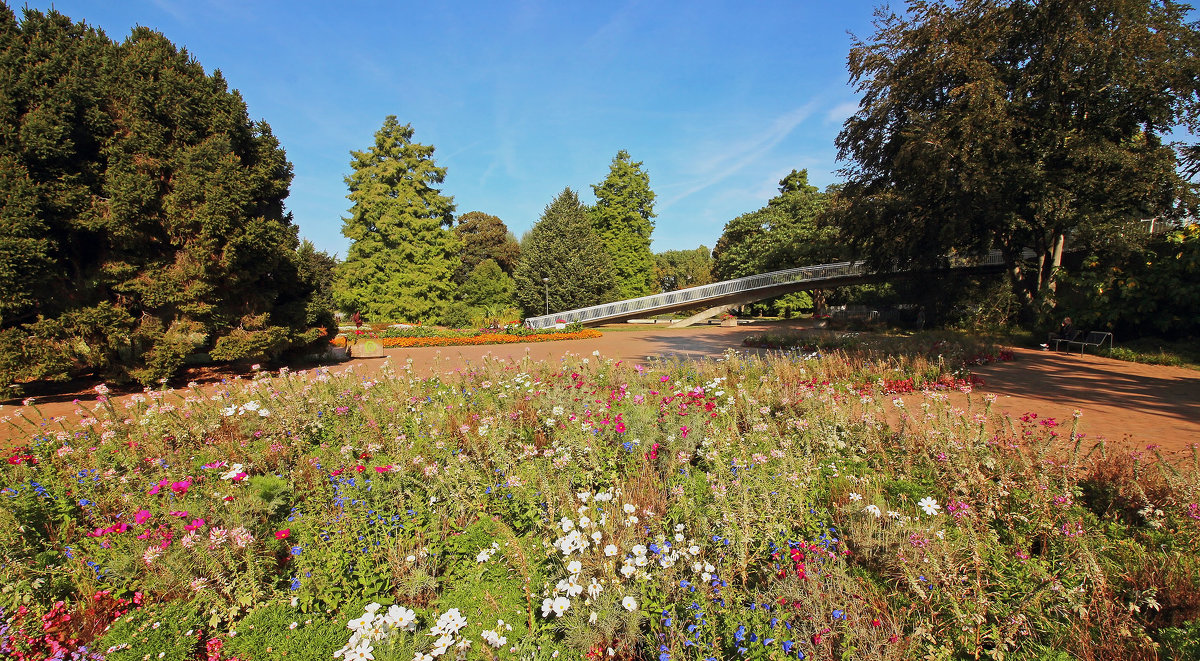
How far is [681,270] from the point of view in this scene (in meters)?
77.9

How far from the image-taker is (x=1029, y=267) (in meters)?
19.7

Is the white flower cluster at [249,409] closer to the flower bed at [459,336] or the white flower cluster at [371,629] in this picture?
the white flower cluster at [371,629]

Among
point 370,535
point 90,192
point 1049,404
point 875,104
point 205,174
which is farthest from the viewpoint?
point 875,104

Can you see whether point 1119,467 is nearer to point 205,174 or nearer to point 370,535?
point 370,535

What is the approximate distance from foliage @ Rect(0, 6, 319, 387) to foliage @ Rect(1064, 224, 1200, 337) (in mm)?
22006

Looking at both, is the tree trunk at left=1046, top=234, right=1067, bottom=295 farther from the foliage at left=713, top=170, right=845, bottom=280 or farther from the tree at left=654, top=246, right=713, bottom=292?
the tree at left=654, top=246, right=713, bottom=292

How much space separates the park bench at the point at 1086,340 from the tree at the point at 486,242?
45.0 m

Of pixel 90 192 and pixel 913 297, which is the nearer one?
pixel 90 192

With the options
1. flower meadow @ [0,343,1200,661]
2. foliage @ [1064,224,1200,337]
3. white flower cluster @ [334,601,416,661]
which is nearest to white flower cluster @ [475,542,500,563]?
flower meadow @ [0,343,1200,661]

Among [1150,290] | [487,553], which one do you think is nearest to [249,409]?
[487,553]

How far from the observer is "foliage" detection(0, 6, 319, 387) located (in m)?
8.95

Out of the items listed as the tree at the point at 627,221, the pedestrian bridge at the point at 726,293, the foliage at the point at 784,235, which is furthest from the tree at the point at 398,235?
the foliage at the point at 784,235

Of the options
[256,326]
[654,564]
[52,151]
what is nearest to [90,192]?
[52,151]

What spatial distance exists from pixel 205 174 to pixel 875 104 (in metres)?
20.4
